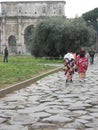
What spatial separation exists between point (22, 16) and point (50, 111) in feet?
260

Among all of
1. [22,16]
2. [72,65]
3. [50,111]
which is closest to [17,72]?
[72,65]

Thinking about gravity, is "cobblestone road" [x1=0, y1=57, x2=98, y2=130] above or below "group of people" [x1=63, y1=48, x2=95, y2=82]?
below

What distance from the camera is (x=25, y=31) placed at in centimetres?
9019

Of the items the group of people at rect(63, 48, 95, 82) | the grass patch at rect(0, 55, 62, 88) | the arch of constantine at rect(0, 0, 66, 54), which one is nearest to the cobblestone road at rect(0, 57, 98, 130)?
A: the grass patch at rect(0, 55, 62, 88)

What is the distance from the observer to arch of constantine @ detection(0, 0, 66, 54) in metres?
88.6

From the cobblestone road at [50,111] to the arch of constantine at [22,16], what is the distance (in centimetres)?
7529

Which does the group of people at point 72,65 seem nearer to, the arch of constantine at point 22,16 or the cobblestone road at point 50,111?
the cobblestone road at point 50,111

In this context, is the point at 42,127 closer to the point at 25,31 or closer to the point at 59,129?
the point at 59,129

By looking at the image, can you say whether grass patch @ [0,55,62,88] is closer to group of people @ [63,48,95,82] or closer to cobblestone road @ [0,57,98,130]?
group of people @ [63,48,95,82]

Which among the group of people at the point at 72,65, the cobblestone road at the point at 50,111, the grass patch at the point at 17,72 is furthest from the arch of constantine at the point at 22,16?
the cobblestone road at the point at 50,111

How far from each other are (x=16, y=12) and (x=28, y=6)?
3.13 meters

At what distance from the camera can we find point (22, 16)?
289ft

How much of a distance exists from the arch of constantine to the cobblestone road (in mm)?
75288

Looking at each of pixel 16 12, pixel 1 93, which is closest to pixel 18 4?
pixel 16 12
